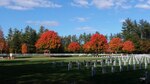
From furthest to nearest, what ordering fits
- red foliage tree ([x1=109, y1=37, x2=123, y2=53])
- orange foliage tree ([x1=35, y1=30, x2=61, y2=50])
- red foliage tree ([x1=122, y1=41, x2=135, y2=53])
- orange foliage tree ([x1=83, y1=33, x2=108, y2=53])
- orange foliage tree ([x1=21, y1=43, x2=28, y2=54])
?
red foliage tree ([x1=109, y1=37, x2=123, y2=53]) → orange foliage tree ([x1=21, y1=43, x2=28, y2=54]) → red foliage tree ([x1=122, y1=41, x2=135, y2=53]) → orange foliage tree ([x1=83, y1=33, x2=108, y2=53]) → orange foliage tree ([x1=35, y1=30, x2=61, y2=50])

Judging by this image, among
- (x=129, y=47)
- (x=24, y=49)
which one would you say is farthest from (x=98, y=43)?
(x=24, y=49)

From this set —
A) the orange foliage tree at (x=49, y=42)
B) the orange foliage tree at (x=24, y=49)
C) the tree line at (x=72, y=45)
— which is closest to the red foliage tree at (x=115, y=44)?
the tree line at (x=72, y=45)

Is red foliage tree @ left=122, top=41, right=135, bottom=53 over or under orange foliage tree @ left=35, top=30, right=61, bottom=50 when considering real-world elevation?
under

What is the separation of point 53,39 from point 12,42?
27.3 m

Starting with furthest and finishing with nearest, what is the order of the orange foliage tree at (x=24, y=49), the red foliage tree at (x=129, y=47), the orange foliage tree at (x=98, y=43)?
the orange foliage tree at (x=24, y=49) < the red foliage tree at (x=129, y=47) < the orange foliage tree at (x=98, y=43)

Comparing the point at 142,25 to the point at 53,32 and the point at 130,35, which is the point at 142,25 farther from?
the point at 53,32

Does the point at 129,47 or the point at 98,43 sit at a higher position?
the point at 98,43

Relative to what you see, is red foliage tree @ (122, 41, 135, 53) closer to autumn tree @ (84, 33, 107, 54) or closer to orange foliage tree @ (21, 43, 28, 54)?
autumn tree @ (84, 33, 107, 54)

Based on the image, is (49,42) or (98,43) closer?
(49,42)

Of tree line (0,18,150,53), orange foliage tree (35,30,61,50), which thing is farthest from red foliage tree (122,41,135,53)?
orange foliage tree (35,30,61,50)

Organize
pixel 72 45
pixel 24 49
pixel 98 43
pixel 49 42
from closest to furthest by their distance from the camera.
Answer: pixel 49 42, pixel 98 43, pixel 24 49, pixel 72 45

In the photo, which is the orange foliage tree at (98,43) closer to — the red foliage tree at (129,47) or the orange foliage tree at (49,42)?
the red foliage tree at (129,47)

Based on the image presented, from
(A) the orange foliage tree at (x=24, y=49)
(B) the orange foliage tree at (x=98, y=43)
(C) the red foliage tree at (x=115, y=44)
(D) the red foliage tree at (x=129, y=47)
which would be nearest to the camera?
(B) the orange foliage tree at (x=98, y=43)

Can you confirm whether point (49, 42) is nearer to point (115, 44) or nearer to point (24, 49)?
point (24, 49)
